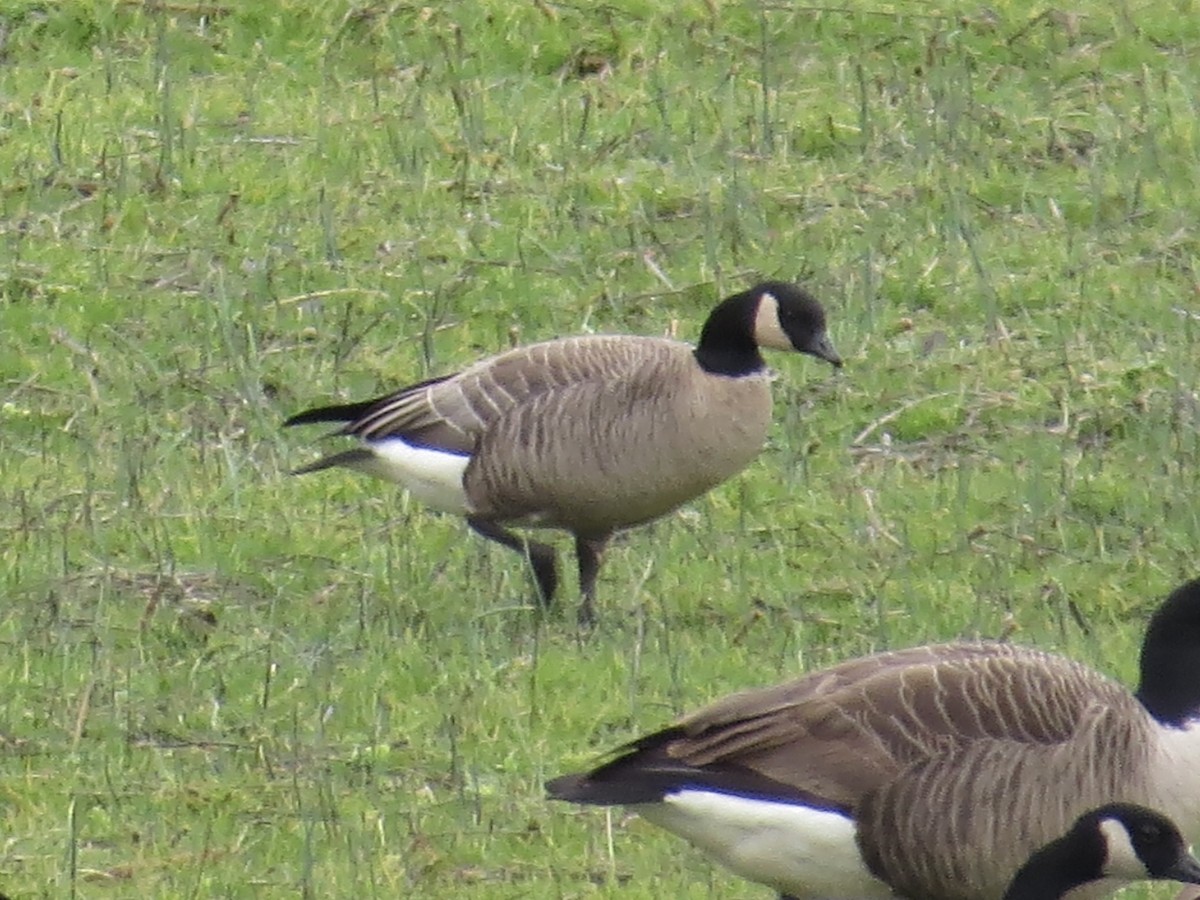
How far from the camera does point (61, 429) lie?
9875mm

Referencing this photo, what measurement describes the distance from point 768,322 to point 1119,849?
3.52 m

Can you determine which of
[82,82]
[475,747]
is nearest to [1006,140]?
[82,82]

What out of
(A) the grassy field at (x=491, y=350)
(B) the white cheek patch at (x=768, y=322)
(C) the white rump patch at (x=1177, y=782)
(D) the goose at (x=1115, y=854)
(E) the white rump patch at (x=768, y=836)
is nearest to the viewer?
(D) the goose at (x=1115, y=854)

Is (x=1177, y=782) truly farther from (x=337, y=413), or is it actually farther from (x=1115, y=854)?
(x=337, y=413)

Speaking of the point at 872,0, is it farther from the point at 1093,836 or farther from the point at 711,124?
the point at 1093,836

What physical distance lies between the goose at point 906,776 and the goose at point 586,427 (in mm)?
2286

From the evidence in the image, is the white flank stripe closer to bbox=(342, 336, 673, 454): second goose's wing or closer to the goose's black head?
bbox=(342, 336, 673, 454): second goose's wing

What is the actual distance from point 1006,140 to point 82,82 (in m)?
3.92

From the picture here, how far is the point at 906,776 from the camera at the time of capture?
20.5 feet

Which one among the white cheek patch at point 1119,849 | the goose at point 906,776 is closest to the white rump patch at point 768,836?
the goose at point 906,776

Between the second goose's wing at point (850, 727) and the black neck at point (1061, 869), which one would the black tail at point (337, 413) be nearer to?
the second goose's wing at point (850, 727)

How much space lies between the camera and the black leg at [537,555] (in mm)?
8492

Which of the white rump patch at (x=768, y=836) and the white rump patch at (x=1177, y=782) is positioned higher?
the white rump patch at (x=1177, y=782)

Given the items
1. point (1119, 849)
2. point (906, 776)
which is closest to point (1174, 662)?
point (906, 776)
